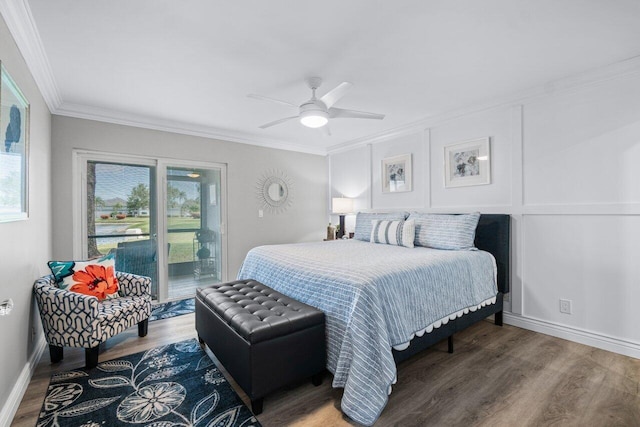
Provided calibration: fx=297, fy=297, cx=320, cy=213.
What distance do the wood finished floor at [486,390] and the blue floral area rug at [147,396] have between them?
4.3 inches

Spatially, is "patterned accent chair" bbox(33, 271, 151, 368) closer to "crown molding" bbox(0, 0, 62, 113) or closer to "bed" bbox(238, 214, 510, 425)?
"bed" bbox(238, 214, 510, 425)

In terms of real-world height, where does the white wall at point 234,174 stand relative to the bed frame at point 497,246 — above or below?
above

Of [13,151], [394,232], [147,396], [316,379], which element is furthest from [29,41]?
[394,232]

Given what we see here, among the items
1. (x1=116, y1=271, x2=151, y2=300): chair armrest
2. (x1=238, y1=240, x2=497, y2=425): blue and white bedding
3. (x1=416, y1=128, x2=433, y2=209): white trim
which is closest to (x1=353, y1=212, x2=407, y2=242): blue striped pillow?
(x1=416, y1=128, x2=433, y2=209): white trim

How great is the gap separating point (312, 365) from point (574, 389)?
1.81m

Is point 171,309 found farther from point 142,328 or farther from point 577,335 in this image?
point 577,335

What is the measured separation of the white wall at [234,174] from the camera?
11.1 ft

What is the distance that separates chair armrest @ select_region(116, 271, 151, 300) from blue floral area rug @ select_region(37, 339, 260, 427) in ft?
2.08

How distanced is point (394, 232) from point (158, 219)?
122 inches

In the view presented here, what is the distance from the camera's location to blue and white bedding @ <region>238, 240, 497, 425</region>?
1.75 meters

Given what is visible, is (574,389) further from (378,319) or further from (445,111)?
(445,111)

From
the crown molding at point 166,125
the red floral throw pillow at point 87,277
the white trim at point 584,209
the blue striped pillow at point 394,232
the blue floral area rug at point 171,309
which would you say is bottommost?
the blue floral area rug at point 171,309

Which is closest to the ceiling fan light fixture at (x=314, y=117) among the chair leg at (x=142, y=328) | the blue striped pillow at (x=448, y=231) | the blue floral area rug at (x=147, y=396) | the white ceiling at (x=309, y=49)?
the white ceiling at (x=309, y=49)

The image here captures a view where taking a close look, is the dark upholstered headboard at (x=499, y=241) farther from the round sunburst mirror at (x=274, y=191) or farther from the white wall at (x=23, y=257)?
the white wall at (x=23, y=257)
